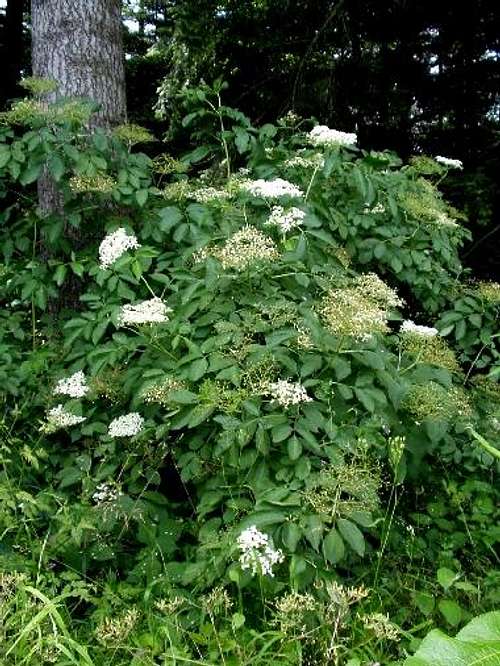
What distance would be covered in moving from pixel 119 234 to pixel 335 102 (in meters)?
3.28

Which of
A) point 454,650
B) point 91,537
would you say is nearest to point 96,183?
point 91,537

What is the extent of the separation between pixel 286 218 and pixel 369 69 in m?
3.34

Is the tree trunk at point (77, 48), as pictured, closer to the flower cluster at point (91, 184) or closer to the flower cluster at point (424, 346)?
the flower cluster at point (91, 184)

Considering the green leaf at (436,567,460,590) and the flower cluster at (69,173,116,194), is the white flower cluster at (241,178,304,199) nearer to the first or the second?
the flower cluster at (69,173,116,194)

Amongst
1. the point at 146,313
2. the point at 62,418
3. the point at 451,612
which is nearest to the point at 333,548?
the point at 451,612

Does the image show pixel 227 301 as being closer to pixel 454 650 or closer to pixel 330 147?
pixel 330 147

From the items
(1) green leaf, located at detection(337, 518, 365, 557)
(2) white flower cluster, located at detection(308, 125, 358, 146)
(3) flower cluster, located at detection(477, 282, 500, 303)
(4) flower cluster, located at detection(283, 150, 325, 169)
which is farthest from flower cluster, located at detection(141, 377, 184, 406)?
(3) flower cluster, located at detection(477, 282, 500, 303)

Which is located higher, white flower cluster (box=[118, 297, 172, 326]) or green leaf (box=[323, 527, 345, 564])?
white flower cluster (box=[118, 297, 172, 326])

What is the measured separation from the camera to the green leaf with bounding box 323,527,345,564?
1864 millimetres

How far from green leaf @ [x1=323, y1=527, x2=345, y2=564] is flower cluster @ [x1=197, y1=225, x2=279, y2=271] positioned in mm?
948

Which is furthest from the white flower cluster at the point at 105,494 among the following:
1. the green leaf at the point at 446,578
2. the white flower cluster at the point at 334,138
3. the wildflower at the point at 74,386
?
the white flower cluster at the point at 334,138

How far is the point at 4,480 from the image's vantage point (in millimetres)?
2535

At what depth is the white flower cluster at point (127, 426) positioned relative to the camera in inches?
95.7

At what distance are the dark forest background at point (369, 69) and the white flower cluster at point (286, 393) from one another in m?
3.23
